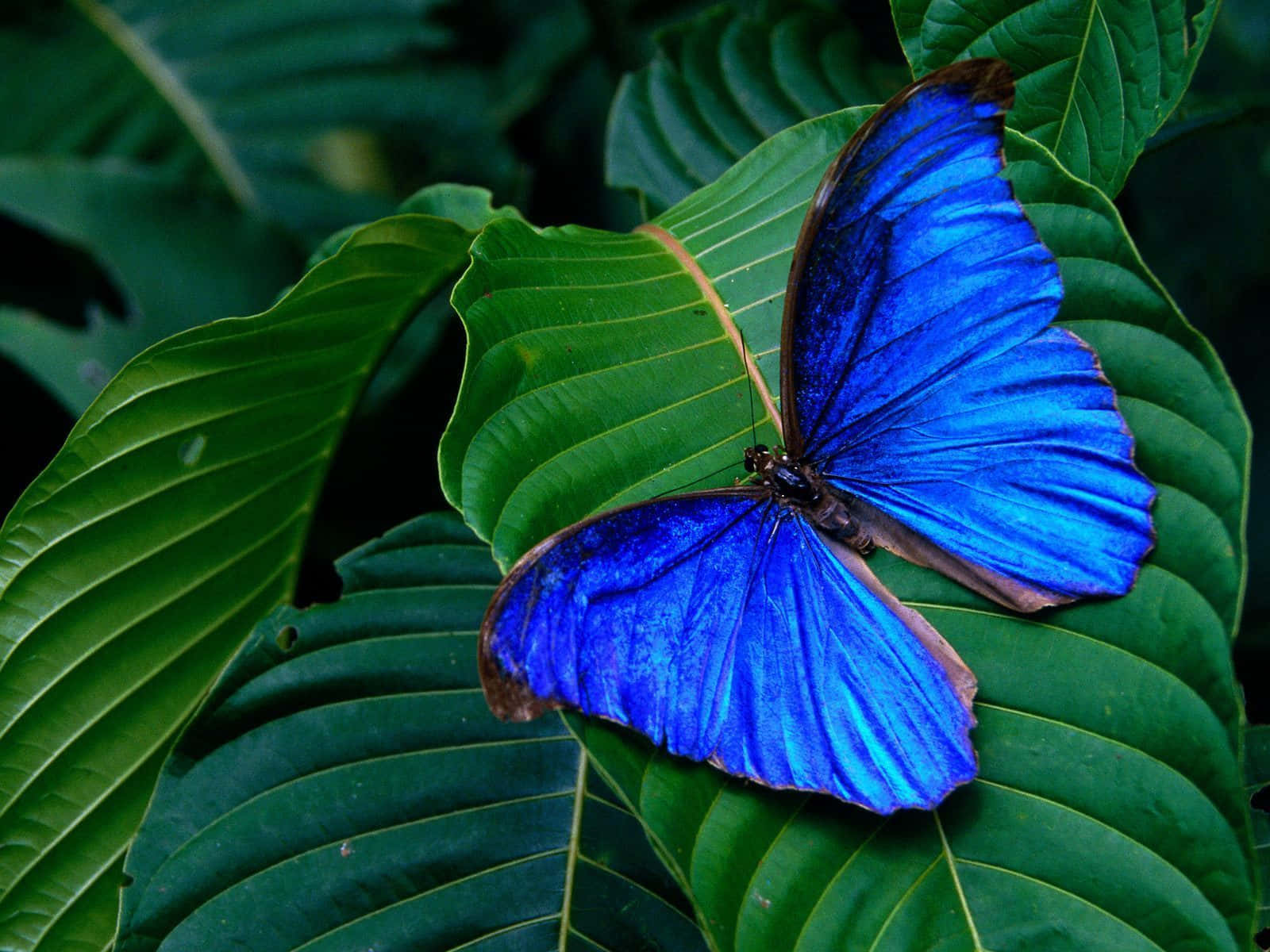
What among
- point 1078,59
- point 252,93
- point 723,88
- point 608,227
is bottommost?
point 1078,59

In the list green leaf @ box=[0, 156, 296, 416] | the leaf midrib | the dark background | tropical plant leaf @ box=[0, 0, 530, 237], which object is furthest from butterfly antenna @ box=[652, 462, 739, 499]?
the leaf midrib

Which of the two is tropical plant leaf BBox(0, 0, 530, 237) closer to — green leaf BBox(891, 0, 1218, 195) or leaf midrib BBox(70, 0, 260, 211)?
leaf midrib BBox(70, 0, 260, 211)

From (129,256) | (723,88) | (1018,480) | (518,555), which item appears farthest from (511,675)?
(129,256)

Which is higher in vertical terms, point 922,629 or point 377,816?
point 377,816

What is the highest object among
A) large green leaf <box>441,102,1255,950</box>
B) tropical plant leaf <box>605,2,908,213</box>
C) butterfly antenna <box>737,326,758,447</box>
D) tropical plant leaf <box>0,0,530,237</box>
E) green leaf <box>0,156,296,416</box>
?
tropical plant leaf <box>0,0,530,237</box>

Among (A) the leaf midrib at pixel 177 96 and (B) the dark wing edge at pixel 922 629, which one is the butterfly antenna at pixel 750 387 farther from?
(A) the leaf midrib at pixel 177 96

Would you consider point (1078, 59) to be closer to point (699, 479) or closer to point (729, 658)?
point (699, 479)

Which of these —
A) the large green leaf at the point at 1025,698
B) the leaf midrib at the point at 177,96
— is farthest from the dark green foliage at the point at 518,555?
the leaf midrib at the point at 177,96
